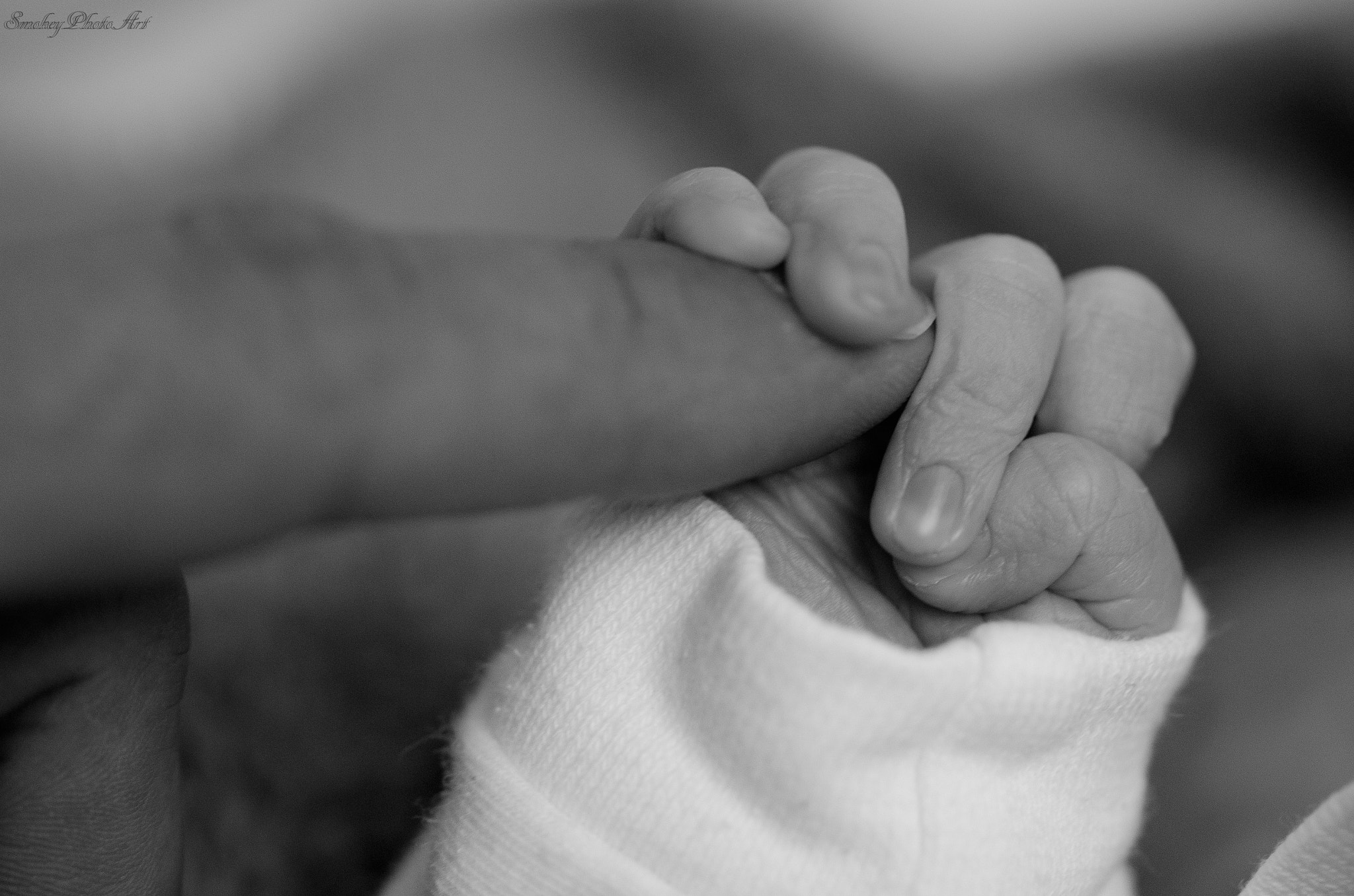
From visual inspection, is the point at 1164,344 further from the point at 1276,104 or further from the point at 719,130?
the point at 719,130

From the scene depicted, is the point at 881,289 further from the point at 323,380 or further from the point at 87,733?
the point at 87,733

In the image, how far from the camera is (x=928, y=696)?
637 mm

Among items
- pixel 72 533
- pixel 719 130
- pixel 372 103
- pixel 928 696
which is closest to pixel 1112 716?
pixel 928 696

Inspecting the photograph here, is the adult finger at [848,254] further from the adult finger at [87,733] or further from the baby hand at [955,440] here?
the adult finger at [87,733]

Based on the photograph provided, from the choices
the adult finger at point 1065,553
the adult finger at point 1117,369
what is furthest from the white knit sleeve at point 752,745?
the adult finger at point 1117,369

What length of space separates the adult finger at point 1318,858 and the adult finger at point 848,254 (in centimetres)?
36

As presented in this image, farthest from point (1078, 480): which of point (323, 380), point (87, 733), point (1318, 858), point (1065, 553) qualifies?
point (87, 733)

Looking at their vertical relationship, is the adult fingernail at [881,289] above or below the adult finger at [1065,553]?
above

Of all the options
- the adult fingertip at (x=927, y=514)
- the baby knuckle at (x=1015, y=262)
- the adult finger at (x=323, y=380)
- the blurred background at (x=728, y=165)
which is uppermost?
the adult finger at (x=323, y=380)

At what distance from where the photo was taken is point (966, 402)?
0.70 metres

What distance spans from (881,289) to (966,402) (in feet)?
0.38

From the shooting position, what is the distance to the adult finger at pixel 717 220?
649mm

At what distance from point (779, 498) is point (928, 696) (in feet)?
0.60

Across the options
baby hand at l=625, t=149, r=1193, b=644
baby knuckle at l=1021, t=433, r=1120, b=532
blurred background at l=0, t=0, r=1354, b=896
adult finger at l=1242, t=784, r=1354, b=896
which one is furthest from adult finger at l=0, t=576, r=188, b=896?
adult finger at l=1242, t=784, r=1354, b=896
